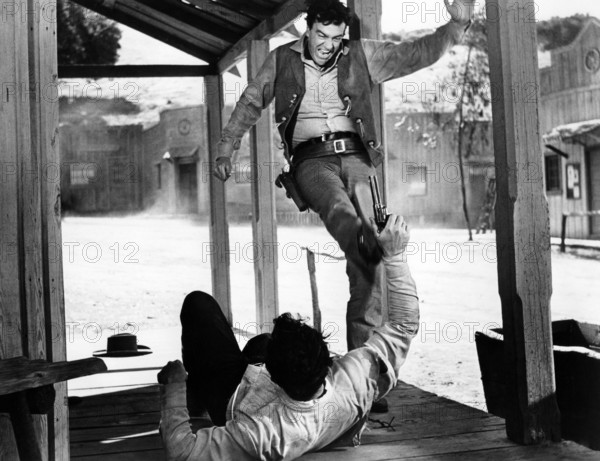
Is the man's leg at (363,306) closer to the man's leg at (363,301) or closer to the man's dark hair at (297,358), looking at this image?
the man's leg at (363,301)

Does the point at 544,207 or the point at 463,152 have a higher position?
the point at 463,152

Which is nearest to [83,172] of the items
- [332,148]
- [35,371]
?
[332,148]

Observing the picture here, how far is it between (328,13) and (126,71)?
18.4 feet

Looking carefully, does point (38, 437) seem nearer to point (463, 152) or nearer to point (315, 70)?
point (315, 70)

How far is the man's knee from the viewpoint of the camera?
3.99 m

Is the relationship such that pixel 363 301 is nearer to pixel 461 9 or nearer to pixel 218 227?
pixel 461 9

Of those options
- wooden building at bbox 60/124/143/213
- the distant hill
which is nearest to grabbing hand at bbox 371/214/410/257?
the distant hill

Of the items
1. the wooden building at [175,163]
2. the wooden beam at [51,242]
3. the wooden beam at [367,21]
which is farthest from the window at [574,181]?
the wooden beam at [51,242]

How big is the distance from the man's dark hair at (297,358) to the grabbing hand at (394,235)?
1.25ft

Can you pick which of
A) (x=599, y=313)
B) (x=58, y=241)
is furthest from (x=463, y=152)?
(x=58, y=241)

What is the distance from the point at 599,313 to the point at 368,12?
45.3 ft

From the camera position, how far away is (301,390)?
10.1 feet

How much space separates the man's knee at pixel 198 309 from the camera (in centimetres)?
399

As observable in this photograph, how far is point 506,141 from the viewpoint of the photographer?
402 cm
